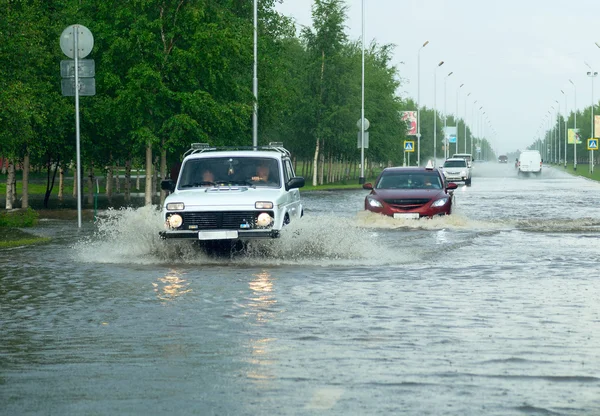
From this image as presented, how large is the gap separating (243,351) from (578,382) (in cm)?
268

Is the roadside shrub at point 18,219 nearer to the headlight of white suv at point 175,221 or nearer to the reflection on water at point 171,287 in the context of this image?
the headlight of white suv at point 175,221

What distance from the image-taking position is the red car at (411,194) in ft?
89.8

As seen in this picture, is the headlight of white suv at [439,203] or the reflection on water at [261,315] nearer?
the reflection on water at [261,315]

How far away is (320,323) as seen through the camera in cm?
1113

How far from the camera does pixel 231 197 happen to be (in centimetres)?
1828

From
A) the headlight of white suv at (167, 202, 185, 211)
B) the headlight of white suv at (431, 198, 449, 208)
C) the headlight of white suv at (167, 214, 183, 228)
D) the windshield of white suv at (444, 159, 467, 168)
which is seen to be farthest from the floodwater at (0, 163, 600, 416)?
the windshield of white suv at (444, 159, 467, 168)

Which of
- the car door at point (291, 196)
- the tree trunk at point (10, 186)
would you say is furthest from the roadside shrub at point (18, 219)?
the tree trunk at point (10, 186)

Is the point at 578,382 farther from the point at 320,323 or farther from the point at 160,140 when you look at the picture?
the point at 160,140

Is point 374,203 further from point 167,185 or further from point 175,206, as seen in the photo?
point 175,206

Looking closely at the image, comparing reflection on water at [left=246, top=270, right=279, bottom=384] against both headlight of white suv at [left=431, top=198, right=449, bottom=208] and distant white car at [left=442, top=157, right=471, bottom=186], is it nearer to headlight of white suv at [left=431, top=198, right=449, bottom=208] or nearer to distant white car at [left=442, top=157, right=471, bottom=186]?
headlight of white suv at [left=431, top=198, right=449, bottom=208]

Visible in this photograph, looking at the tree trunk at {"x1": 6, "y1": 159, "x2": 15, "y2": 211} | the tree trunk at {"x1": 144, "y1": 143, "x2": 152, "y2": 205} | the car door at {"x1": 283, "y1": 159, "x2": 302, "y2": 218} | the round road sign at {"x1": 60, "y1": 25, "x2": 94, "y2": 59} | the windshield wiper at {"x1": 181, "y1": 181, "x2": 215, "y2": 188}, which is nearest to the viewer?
the windshield wiper at {"x1": 181, "y1": 181, "x2": 215, "y2": 188}

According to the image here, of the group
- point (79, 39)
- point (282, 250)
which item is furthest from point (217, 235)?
point (79, 39)

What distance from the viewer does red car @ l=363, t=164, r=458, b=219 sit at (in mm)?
27359

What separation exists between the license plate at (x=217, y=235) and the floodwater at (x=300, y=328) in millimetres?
426
